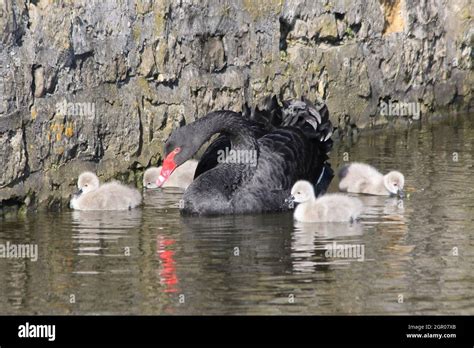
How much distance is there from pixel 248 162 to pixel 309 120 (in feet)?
3.36

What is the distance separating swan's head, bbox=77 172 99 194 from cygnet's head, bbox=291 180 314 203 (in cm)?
165

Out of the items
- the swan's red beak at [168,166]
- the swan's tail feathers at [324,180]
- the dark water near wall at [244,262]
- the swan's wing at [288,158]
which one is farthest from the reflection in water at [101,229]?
the swan's tail feathers at [324,180]

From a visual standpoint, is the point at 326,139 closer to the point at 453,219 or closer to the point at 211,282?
the point at 453,219

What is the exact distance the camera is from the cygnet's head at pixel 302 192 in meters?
11.2

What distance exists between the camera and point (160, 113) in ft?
42.0

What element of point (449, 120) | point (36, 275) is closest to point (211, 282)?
point (36, 275)

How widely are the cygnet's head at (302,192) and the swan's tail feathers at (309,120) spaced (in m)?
0.92

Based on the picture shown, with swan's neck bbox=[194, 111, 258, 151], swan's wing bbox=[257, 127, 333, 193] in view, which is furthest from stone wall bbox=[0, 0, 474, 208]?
swan's wing bbox=[257, 127, 333, 193]

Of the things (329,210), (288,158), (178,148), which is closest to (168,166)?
(178,148)

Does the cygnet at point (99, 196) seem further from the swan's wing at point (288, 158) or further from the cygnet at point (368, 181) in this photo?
the cygnet at point (368, 181)

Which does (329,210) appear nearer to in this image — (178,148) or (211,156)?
(178,148)

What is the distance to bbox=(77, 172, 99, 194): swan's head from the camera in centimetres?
1141

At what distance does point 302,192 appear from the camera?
11203 mm

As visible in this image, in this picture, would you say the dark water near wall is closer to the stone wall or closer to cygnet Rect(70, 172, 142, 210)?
cygnet Rect(70, 172, 142, 210)
